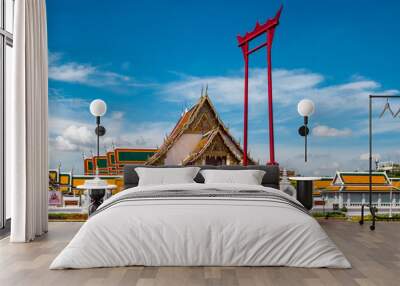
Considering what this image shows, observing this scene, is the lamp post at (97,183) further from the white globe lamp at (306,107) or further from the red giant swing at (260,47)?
the white globe lamp at (306,107)

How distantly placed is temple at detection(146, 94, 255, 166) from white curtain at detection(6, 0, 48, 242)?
2097mm

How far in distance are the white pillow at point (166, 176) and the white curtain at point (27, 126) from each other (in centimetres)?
120

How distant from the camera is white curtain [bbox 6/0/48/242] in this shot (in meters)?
4.48

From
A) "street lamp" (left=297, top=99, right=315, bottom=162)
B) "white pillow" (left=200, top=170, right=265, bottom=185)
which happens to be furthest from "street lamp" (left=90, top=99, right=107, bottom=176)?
"street lamp" (left=297, top=99, right=315, bottom=162)

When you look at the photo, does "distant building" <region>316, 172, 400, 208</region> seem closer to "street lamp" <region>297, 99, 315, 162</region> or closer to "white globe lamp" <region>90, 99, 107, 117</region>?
"street lamp" <region>297, 99, 315, 162</region>

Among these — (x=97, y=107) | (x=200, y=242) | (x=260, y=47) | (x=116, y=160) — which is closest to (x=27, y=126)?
(x=97, y=107)

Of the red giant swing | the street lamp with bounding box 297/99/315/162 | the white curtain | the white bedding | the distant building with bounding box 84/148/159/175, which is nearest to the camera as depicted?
the white bedding

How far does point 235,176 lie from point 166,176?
85cm

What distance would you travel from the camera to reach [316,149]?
6.70 metres

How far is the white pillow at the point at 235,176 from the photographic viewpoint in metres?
5.32

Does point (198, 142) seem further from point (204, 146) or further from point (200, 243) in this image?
point (200, 243)

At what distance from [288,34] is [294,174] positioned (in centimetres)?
212

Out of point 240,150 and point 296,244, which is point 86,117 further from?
point 296,244

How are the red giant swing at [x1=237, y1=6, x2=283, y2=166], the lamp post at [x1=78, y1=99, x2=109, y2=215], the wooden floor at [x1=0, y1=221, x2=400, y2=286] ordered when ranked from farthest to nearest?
the red giant swing at [x1=237, y1=6, x2=283, y2=166], the lamp post at [x1=78, y1=99, x2=109, y2=215], the wooden floor at [x1=0, y1=221, x2=400, y2=286]
